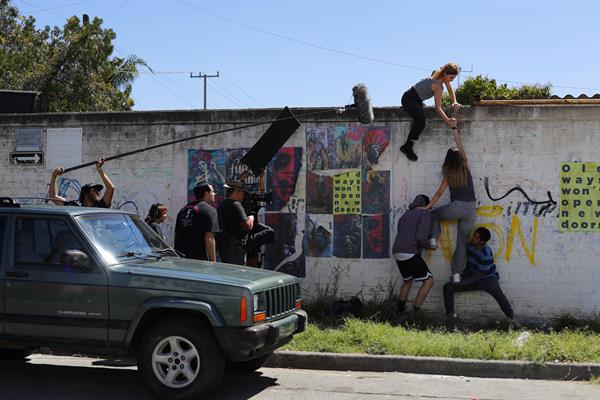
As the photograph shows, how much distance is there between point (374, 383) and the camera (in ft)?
21.3

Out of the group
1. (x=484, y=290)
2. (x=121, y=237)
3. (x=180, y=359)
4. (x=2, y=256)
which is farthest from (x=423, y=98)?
(x=2, y=256)

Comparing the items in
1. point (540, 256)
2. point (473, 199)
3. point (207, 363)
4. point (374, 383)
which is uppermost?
point (473, 199)

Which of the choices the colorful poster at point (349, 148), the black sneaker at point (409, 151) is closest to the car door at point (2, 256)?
the colorful poster at point (349, 148)

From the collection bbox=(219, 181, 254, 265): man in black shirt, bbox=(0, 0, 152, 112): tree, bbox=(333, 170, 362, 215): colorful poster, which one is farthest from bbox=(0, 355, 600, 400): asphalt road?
bbox=(0, 0, 152, 112): tree

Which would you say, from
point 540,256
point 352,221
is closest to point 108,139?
point 352,221

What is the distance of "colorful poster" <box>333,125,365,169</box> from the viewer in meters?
9.59

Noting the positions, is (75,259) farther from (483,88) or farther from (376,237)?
(483,88)

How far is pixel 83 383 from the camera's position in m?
6.36

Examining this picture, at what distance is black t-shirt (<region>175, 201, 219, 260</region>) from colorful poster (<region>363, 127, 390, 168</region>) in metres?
2.65

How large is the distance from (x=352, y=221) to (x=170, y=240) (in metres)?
2.87

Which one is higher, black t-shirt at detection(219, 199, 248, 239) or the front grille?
black t-shirt at detection(219, 199, 248, 239)

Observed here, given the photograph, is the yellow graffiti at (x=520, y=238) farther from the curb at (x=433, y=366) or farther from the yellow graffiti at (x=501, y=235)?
the curb at (x=433, y=366)

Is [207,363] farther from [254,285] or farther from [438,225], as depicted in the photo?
[438,225]

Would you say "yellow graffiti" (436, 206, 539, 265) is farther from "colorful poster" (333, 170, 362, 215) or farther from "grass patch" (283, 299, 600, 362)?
"colorful poster" (333, 170, 362, 215)
